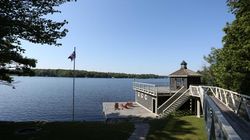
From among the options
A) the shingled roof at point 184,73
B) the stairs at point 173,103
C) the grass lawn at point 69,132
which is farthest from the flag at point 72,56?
the shingled roof at point 184,73

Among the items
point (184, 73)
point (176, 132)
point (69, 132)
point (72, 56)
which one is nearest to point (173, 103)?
point (184, 73)

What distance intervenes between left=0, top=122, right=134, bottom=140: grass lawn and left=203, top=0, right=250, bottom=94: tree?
28.3 ft

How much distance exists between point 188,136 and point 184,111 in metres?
16.8

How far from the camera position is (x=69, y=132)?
16.9 m

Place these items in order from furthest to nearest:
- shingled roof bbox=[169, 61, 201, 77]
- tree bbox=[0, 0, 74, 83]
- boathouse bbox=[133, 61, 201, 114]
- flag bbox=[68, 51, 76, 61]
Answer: shingled roof bbox=[169, 61, 201, 77] < boathouse bbox=[133, 61, 201, 114] < flag bbox=[68, 51, 76, 61] < tree bbox=[0, 0, 74, 83]

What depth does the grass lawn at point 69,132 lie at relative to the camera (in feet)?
51.4

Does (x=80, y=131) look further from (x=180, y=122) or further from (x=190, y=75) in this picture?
(x=190, y=75)

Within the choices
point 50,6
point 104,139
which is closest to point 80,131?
point 104,139

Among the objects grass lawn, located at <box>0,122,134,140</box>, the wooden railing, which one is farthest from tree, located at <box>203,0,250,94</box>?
the wooden railing

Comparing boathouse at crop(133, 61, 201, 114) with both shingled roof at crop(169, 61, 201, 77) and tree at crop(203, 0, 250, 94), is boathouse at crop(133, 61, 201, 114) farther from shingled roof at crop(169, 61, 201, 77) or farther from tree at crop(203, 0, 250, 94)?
tree at crop(203, 0, 250, 94)

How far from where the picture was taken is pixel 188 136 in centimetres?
1586

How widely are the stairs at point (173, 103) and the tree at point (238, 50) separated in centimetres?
1017

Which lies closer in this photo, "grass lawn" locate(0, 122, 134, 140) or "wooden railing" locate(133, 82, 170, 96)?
"grass lawn" locate(0, 122, 134, 140)

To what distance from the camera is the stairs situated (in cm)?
3201
